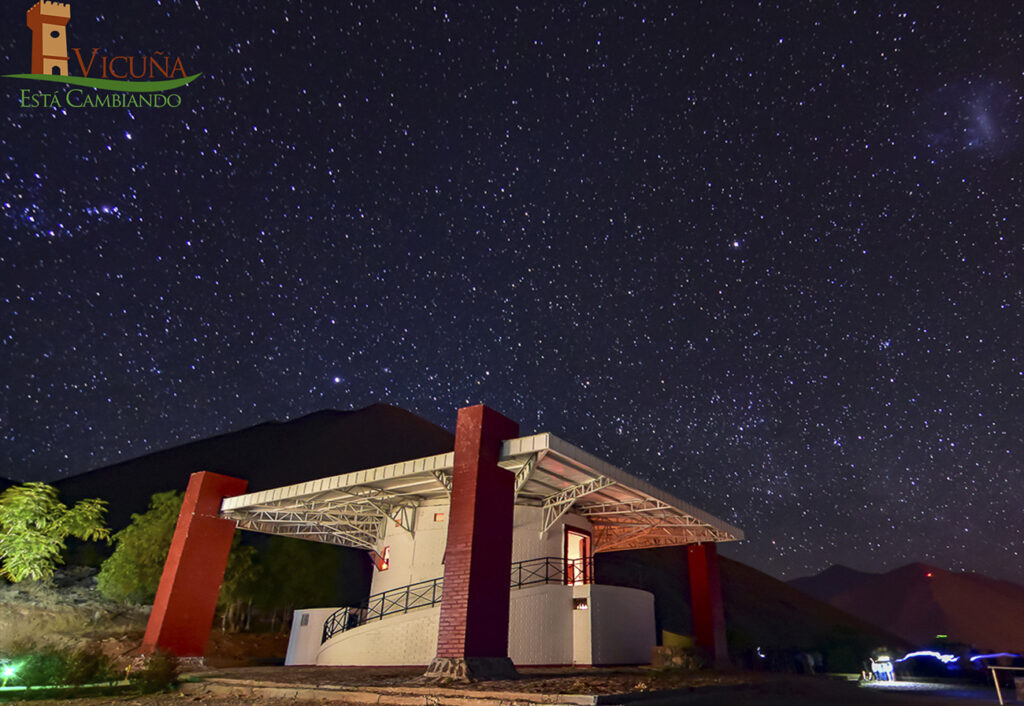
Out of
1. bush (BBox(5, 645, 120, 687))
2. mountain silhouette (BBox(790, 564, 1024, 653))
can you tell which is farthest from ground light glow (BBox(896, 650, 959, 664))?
mountain silhouette (BBox(790, 564, 1024, 653))

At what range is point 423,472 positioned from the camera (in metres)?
16.2

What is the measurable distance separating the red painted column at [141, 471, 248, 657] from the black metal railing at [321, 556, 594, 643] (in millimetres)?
4374

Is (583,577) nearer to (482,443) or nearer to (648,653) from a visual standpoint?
(648,653)

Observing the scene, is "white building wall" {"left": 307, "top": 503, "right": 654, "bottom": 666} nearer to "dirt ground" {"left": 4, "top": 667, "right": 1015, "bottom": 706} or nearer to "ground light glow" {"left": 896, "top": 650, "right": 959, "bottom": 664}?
"dirt ground" {"left": 4, "top": 667, "right": 1015, "bottom": 706}

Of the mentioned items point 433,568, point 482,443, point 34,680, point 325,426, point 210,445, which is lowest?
point 34,680

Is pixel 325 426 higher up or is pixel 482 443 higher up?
pixel 325 426

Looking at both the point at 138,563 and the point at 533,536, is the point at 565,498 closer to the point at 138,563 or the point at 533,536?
the point at 533,536

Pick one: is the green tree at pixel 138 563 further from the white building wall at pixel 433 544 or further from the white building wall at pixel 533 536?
the white building wall at pixel 533 536

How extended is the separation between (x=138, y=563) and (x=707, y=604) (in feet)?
84.5

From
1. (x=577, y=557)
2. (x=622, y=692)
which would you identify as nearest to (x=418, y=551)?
(x=577, y=557)

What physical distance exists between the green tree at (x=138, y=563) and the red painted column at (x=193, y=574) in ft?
32.8

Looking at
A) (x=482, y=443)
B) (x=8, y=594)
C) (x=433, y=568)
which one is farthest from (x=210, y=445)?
(x=482, y=443)

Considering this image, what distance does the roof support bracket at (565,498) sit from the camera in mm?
17356

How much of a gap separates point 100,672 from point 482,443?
11.0 metres
